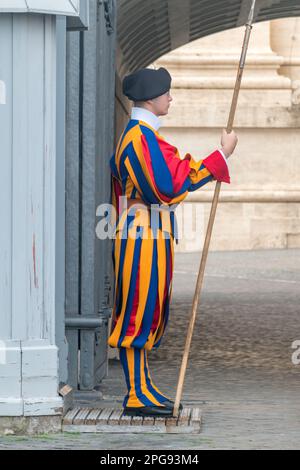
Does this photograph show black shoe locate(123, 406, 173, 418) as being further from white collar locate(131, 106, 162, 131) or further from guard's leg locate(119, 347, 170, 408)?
white collar locate(131, 106, 162, 131)

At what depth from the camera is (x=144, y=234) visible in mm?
6867

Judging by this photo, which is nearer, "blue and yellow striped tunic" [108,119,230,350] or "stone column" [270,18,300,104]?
"blue and yellow striped tunic" [108,119,230,350]

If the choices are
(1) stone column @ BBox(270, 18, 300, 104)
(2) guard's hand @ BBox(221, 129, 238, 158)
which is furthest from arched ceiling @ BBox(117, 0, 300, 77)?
(1) stone column @ BBox(270, 18, 300, 104)

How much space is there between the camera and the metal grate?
6.67 meters

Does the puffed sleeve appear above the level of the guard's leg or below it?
above

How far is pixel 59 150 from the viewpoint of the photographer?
702cm

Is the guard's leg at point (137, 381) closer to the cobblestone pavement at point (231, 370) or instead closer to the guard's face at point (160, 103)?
the cobblestone pavement at point (231, 370)

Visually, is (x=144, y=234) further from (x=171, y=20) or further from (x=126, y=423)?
(x=171, y=20)

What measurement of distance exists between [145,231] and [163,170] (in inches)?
13.3

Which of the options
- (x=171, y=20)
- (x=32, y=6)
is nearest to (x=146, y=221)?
(x=32, y=6)

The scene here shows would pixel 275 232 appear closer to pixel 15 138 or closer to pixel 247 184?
pixel 247 184

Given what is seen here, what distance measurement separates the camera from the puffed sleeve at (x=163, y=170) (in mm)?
6699

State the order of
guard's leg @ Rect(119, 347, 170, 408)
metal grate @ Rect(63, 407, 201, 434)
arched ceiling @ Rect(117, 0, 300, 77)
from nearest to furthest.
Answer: metal grate @ Rect(63, 407, 201, 434) < guard's leg @ Rect(119, 347, 170, 408) < arched ceiling @ Rect(117, 0, 300, 77)
